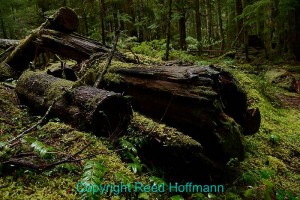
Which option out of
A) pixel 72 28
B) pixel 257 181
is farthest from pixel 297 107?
pixel 72 28

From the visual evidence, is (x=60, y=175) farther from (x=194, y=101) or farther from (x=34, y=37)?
(x=34, y=37)

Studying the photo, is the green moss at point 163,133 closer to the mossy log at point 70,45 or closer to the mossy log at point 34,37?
the mossy log at point 70,45

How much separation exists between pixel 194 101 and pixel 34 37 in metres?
5.50

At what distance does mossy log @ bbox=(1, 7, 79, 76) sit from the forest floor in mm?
1925

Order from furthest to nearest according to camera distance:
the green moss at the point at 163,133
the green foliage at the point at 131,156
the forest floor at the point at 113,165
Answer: the green moss at the point at 163,133, the green foliage at the point at 131,156, the forest floor at the point at 113,165

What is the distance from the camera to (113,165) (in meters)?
3.75

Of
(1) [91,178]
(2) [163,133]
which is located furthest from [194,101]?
(1) [91,178]

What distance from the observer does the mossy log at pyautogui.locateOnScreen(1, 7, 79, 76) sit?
7.52 metres

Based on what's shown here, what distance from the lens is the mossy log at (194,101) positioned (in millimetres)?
4395

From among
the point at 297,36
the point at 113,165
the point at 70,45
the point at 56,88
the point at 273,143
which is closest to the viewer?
the point at 113,165

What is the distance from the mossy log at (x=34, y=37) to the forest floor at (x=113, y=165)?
1.92 meters

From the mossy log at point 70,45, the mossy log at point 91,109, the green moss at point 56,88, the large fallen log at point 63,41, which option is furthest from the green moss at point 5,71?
the mossy log at point 91,109

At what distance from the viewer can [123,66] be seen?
5.52 meters

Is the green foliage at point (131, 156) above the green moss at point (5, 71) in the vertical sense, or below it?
below
